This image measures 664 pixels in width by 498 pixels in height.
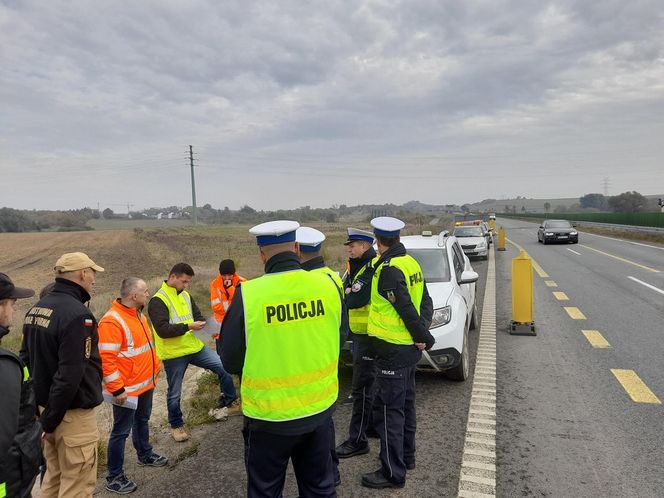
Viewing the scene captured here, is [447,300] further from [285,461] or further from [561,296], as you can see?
[561,296]

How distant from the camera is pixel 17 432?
188cm

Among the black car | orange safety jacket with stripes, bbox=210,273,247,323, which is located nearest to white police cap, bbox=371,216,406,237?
orange safety jacket with stripes, bbox=210,273,247,323

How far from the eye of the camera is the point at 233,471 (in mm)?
3629

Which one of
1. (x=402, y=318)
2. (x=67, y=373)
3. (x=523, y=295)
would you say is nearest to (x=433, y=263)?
(x=523, y=295)

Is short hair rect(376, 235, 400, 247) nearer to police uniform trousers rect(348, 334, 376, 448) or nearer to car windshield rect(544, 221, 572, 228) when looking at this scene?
police uniform trousers rect(348, 334, 376, 448)

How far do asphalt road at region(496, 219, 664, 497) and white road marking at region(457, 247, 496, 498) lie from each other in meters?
0.08

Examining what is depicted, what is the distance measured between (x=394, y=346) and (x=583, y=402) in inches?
102

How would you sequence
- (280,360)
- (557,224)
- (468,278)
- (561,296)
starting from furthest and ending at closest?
1. (557,224)
2. (561,296)
3. (468,278)
4. (280,360)

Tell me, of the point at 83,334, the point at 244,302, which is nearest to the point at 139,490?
the point at 83,334

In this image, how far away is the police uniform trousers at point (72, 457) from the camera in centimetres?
296

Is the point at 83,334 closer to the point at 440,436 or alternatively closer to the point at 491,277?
the point at 440,436

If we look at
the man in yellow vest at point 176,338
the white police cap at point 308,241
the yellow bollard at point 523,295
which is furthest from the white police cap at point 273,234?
the yellow bollard at point 523,295

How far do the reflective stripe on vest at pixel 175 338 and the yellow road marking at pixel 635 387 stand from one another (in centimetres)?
468

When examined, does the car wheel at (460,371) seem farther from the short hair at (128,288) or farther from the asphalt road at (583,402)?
the short hair at (128,288)
